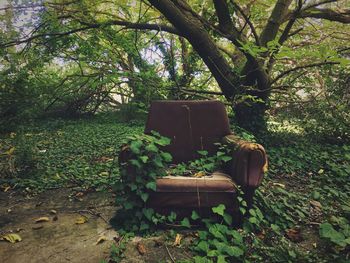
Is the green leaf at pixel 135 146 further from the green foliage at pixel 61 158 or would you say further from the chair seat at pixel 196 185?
the green foliage at pixel 61 158

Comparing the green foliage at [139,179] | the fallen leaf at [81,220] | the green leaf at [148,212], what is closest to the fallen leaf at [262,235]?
the green foliage at [139,179]

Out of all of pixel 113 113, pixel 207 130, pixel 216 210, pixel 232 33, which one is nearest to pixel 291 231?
pixel 216 210

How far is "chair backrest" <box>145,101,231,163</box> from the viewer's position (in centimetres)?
351

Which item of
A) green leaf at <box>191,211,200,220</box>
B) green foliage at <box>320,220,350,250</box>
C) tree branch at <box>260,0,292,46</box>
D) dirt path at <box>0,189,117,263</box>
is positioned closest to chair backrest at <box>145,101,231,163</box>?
green leaf at <box>191,211,200,220</box>

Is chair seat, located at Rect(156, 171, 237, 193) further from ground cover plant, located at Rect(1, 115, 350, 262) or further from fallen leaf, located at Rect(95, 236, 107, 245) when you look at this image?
fallen leaf, located at Rect(95, 236, 107, 245)

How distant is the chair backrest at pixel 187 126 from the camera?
138 inches

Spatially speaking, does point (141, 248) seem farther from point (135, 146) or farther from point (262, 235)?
point (262, 235)

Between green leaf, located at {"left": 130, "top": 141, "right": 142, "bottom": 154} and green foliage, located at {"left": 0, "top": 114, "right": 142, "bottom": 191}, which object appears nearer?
green leaf, located at {"left": 130, "top": 141, "right": 142, "bottom": 154}

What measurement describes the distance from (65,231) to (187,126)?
5.91 feet

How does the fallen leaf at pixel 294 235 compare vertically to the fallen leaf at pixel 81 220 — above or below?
below

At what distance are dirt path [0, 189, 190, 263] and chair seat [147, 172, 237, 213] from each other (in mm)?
327

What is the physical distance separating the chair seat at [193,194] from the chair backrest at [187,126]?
817 mm

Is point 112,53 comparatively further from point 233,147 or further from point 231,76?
point 233,147

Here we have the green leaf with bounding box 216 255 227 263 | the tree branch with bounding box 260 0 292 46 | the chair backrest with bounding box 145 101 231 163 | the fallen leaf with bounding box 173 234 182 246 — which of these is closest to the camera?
the green leaf with bounding box 216 255 227 263
